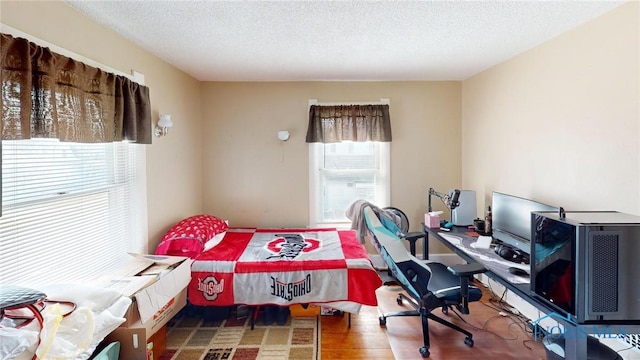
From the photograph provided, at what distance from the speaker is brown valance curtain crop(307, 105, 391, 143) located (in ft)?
3.58

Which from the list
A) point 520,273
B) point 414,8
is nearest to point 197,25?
point 414,8

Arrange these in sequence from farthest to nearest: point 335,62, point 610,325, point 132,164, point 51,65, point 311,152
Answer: point 311,152, point 335,62, point 132,164, point 51,65, point 610,325

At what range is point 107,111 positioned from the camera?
1.99 m

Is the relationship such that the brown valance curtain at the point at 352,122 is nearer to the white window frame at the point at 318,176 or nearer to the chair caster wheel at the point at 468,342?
the white window frame at the point at 318,176

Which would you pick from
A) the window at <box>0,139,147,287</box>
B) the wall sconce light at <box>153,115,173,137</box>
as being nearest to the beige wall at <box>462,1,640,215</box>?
the wall sconce light at <box>153,115,173,137</box>

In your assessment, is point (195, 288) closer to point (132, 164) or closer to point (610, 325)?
point (132, 164)

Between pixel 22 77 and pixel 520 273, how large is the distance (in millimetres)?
3035

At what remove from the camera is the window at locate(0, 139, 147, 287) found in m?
1.52

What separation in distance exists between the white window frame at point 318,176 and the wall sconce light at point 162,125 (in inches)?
64.7

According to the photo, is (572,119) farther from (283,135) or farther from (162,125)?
(162,125)

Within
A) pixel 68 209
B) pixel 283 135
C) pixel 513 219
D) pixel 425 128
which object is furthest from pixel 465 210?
pixel 68 209

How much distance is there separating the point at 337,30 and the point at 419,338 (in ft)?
8.26

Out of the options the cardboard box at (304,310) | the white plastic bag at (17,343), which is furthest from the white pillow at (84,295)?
the cardboard box at (304,310)

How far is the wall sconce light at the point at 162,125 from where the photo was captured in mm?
2674
